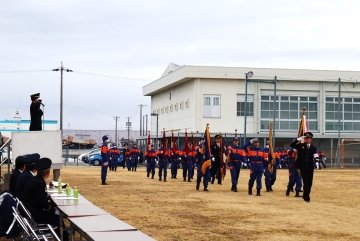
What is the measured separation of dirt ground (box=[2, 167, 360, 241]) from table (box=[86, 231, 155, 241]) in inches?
185

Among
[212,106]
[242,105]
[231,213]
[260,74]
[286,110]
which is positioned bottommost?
[231,213]

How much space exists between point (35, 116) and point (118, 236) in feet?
44.2

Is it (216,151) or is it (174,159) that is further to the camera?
(174,159)

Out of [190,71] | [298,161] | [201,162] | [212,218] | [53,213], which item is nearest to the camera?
[53,213]

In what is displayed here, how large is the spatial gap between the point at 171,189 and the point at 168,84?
156ft

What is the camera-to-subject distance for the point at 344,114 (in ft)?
232

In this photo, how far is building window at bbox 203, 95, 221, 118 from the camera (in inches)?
2621

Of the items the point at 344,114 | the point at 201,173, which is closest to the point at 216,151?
the point at 201,173

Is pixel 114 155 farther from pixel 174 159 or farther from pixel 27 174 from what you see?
pixel 27 174

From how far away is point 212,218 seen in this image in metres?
16.6

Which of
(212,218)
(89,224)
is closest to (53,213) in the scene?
(89,224)

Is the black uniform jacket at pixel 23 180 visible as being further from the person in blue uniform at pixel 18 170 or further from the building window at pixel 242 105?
the building window at pixel 242 105

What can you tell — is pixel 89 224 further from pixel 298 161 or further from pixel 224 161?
pixel 224 161

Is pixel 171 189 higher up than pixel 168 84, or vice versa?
pixel 168 84
